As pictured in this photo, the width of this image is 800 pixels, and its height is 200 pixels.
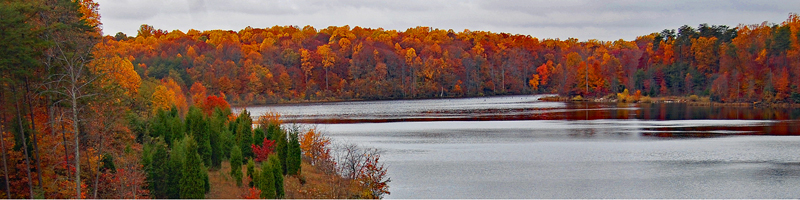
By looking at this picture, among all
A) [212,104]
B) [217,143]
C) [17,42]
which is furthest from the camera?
[212,104]

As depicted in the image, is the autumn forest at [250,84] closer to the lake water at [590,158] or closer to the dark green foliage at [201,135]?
the dark green foliage at [201,135]

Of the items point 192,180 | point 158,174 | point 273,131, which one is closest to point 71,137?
point 158,174

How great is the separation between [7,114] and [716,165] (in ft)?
98.8

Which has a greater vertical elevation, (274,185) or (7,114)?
(7,114)

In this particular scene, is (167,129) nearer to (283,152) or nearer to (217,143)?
(217,143)

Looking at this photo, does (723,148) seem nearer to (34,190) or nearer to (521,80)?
Answer: (34,190)

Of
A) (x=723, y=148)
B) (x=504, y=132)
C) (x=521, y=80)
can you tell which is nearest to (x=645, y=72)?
(x=521, y=80)

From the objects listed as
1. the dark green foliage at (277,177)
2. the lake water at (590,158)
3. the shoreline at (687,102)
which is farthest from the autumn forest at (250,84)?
the lake water at (590,158)

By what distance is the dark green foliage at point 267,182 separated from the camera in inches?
863

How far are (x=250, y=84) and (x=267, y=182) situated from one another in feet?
331

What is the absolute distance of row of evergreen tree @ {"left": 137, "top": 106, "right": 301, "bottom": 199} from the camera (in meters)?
22.9

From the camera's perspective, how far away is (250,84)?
395 ft

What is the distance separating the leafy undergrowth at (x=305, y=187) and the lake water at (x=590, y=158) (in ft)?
9.65

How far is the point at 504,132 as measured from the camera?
50969mm
